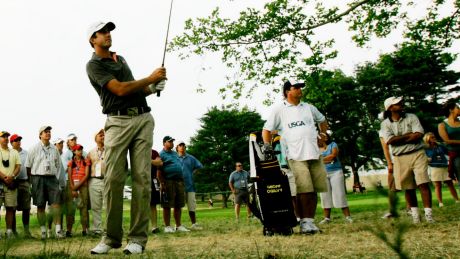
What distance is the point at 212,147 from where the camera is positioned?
71000 millimetres

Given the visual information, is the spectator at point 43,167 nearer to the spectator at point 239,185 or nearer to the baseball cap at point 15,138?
the baseball cap at point 15,138

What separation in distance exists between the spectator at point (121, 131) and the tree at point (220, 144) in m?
62.0

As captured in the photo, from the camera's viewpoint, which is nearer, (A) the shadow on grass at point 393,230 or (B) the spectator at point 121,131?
(A) the shadow on grass at point 393,230

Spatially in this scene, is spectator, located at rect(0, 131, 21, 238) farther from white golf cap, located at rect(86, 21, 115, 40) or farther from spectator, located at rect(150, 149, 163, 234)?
white golf cap, located at rect(86, 21, 115, 40)

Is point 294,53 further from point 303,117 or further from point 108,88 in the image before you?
point 108,88

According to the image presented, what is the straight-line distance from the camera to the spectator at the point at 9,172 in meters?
10.4

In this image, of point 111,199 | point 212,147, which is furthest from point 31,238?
point 212,147

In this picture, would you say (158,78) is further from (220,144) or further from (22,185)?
(220,144)

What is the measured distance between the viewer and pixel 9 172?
10477mm

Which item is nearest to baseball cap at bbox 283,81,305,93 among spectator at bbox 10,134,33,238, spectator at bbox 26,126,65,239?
spectator at bbox 26,126,65,239

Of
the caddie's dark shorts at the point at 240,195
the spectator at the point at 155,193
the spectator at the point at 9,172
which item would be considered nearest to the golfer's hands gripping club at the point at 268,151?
the spectator at the point at 155,193

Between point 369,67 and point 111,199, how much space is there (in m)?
61.9

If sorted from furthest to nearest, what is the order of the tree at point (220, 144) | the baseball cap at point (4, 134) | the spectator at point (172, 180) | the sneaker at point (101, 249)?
the tree at point (220, 144)
the spectator at point (172, 180)
the baseball cap at point (4, 134)
the sneaker at point (101, 249)

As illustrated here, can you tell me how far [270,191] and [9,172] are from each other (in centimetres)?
603
